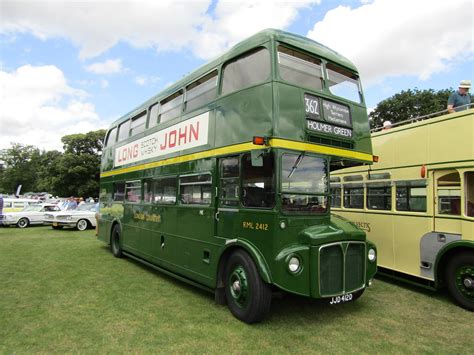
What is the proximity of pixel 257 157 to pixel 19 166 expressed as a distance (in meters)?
78.0

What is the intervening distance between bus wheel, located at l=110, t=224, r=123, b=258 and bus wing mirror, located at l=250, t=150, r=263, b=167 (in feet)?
23.2

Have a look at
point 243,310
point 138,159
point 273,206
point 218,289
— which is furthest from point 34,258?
point 273,206

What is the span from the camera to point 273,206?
197 inches

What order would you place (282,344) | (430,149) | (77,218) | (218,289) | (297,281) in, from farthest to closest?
(77,218), (430,149), (218,289), (297,281), (282,344)

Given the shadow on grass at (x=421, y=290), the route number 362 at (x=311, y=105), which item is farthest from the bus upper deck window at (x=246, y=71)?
the shadow on grass at (x=421, y=290)

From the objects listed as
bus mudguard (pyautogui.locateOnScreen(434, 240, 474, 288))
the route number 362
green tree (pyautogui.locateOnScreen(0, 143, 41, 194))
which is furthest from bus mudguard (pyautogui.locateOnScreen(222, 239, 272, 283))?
green tree (pyautogui.locateOnScreen(0, 143, 41, 194))

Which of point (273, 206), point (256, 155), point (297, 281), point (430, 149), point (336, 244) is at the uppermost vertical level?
point (430, 149)

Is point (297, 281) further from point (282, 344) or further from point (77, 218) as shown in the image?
point (77, 218)

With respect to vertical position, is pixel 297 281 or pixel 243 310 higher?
pixel 297 281

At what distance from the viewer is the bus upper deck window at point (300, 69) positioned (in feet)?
17.7

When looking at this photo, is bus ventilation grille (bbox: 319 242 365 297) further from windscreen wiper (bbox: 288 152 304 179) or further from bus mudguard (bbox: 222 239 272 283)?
windscreen wiper (bbox: 288 152 304 179)

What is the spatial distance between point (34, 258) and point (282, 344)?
8.58m

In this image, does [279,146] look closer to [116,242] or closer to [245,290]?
[245,290]

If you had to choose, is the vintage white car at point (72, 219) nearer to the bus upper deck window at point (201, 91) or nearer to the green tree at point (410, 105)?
the bus upper deck window at point (201, 91)
